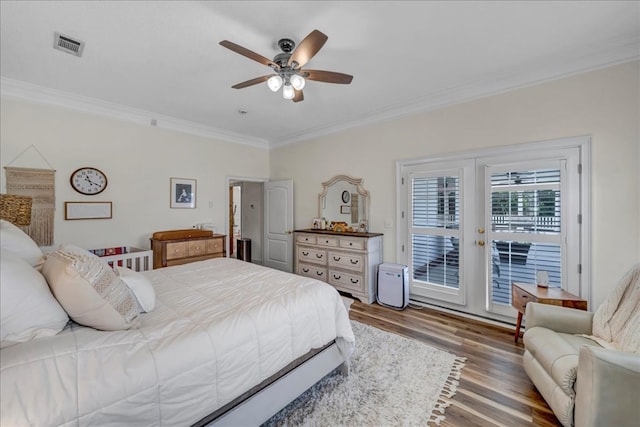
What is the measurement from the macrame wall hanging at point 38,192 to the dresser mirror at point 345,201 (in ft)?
11.8

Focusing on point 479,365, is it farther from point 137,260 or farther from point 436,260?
point 137,260

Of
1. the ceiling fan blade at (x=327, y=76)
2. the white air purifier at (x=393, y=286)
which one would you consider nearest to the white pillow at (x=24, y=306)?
the ceiling fan blade at (x=327, y=76)

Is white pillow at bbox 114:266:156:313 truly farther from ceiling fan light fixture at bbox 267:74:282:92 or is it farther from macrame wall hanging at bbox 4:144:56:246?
macrame wall hanging at bbox 4:144:56:246

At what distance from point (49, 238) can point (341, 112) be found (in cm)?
404

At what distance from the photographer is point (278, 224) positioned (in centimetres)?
525

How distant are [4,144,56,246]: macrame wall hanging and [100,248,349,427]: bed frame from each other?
10.8 feet

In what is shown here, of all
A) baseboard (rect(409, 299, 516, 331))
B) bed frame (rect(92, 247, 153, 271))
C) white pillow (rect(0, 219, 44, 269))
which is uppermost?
white pillow (rect(0, 219, 44, 269))

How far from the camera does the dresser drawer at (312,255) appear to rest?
13.6ft

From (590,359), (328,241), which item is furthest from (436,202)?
(590,359)

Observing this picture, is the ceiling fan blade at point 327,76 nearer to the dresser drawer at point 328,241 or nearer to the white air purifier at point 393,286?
the dresser drawer at point 328,241

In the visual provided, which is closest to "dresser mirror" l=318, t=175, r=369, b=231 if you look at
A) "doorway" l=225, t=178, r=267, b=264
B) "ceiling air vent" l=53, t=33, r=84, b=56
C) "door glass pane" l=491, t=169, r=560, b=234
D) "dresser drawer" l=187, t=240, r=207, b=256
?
"doorway" l=225, t=178, r=267, b=264

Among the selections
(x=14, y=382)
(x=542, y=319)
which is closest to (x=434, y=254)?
(x=542, y=319)

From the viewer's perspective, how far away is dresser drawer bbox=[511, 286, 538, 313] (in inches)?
93.4

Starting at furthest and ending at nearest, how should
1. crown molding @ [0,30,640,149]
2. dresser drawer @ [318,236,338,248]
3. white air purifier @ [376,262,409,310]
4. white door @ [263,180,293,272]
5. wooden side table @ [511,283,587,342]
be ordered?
1. white door @ [263,180,293,272]
2. dresser drawer @ [318,236,338,248]
3. white air purifier @ [376,262,409,310]
4. crown molding @ [0,30,640,149]
5. wooden side table @ [511,283,587,342]
